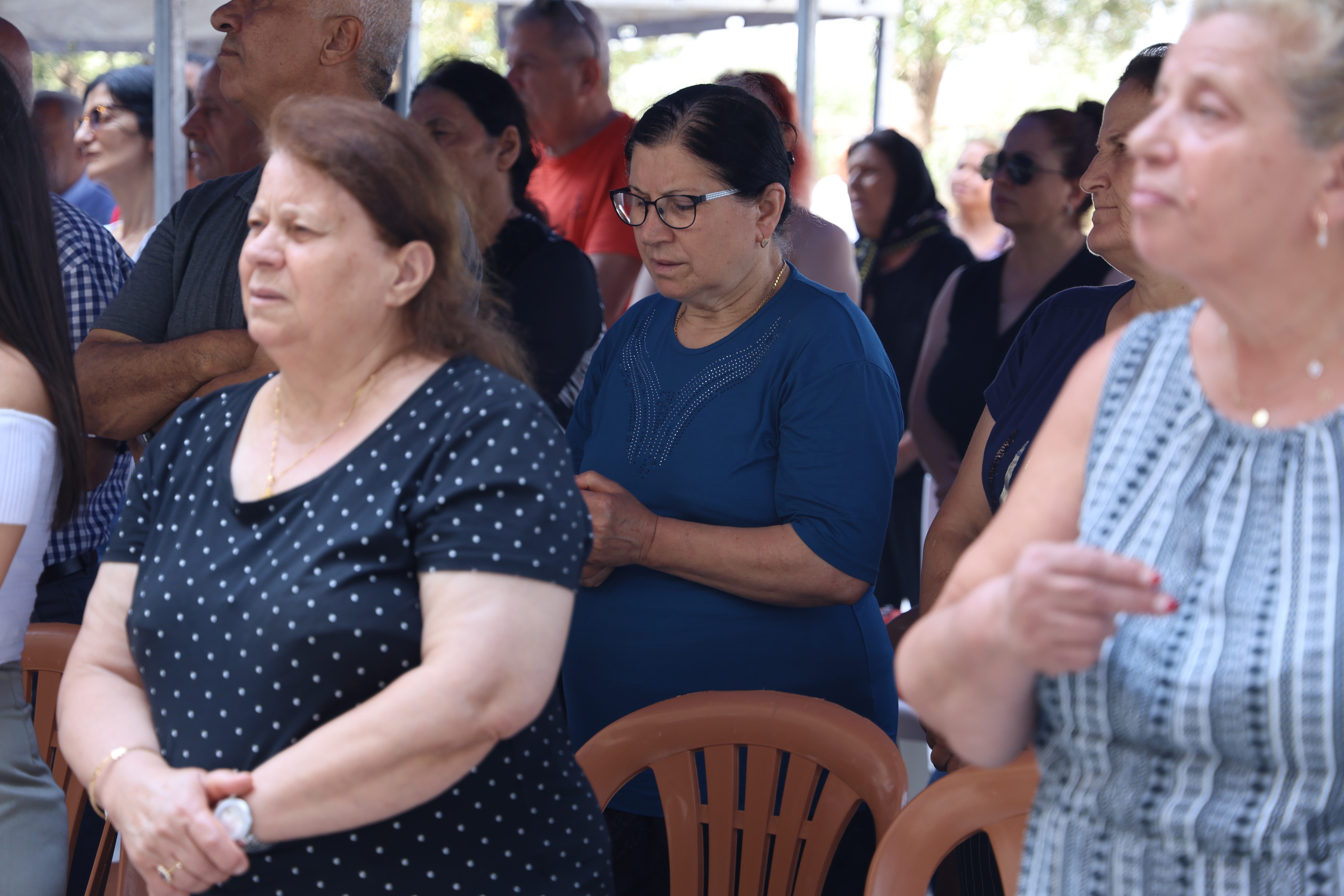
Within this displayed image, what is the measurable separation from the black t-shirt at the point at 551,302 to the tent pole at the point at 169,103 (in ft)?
3.88

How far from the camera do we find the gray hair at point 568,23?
400cm

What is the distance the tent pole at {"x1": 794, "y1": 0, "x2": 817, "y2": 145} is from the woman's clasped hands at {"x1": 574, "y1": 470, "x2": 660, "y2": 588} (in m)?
2.88

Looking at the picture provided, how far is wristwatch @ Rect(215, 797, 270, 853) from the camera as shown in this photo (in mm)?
1325

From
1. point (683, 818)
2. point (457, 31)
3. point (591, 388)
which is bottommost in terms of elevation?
point (683, 818)

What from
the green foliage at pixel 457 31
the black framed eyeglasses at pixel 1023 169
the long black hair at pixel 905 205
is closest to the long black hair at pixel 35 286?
the black framed eyeglasses at pixel 1023 169

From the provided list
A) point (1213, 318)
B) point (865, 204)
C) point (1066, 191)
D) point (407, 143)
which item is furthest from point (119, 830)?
point (865, 204)

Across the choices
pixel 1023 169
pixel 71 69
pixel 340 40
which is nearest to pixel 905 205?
pixel 1023 169

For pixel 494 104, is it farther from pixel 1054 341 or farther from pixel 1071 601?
pixel 1071 601

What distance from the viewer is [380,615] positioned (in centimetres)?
136

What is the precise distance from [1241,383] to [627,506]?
1084 mm

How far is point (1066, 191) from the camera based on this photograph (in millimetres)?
3598

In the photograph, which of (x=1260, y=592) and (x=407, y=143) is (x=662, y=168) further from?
(x=1260, y=592)

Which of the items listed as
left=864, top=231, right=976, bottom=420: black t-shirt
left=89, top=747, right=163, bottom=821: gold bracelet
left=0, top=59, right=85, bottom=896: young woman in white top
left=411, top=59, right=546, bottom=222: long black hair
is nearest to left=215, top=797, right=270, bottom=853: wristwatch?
left=89, top=747, right=163, bottom=821: gold bracelet

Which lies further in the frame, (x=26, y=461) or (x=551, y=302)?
(x=551, y=302)
